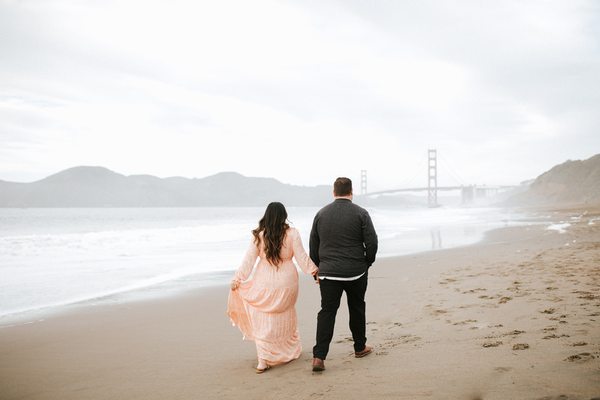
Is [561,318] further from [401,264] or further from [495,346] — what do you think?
[401,264]

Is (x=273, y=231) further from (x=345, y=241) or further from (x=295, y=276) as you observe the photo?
(x=345, y=241)

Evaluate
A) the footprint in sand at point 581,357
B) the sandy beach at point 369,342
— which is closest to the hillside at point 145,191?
the sandy beach at point 369,342

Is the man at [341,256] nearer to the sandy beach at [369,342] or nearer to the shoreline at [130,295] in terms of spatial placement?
the sandy beach at [369,342]

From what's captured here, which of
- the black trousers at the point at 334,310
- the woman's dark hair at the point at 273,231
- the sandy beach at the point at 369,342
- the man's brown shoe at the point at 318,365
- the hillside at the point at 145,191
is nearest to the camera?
the sandy beach at the point at 369,342

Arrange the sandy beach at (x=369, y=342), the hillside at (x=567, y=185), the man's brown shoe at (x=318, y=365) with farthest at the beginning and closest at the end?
the hillside at (x=567, y=185) → the man's brown shoe at (x=318, y=365) → the sandy beach at (x=369, y=342)

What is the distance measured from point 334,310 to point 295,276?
1.40 ft

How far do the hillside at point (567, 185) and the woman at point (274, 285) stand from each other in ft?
201

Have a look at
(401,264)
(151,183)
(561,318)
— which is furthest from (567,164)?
(151,183)

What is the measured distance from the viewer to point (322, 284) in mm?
3654

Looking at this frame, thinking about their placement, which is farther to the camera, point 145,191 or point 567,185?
point 145,191

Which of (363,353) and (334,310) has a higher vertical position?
(334,310)

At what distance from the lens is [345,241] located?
3.60 meters

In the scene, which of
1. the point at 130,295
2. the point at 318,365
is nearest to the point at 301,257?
the point at 318,365

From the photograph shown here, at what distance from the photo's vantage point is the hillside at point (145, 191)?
15438 cm
